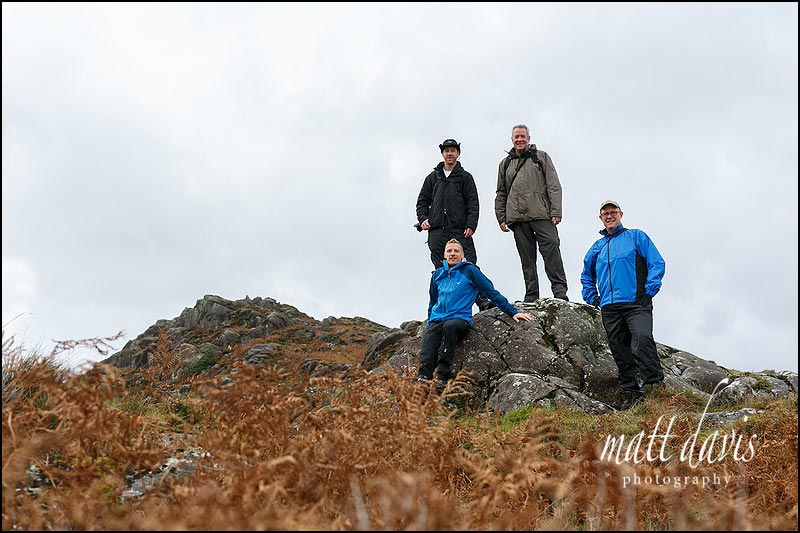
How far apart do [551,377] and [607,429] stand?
250 centimetres

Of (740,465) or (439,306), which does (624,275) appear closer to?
(439,306)

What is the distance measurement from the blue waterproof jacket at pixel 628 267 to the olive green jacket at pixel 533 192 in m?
2.24

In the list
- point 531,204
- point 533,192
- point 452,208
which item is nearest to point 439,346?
point 452,208

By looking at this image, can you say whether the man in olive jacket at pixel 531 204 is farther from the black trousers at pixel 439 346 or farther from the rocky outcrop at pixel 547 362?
the black trousers at pixel 439 346

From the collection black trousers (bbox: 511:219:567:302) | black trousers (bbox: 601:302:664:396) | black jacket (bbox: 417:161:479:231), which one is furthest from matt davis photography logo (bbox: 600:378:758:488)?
black jacket (bbox: 417:161:479:231)

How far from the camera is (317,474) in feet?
11.5

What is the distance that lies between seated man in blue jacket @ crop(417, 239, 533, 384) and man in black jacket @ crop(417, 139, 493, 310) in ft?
4.81

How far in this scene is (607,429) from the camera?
669cm

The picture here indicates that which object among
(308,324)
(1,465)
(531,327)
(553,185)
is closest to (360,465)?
(1,465)

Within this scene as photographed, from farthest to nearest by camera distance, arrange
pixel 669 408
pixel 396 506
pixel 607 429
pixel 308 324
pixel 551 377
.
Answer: pixel 308 324 < pixel 551 377 < pixel 669 408 < pixel 607 429 < pixel 396 506

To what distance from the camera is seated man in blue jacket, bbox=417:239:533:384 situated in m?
8.91

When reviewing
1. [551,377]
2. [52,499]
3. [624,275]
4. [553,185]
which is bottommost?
[52,499]

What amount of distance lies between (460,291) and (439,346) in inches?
34.8

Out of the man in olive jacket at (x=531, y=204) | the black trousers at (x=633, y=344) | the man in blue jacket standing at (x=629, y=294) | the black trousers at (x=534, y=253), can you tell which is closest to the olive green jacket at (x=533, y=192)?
the man in olive jacket at (x=531, y=204)
